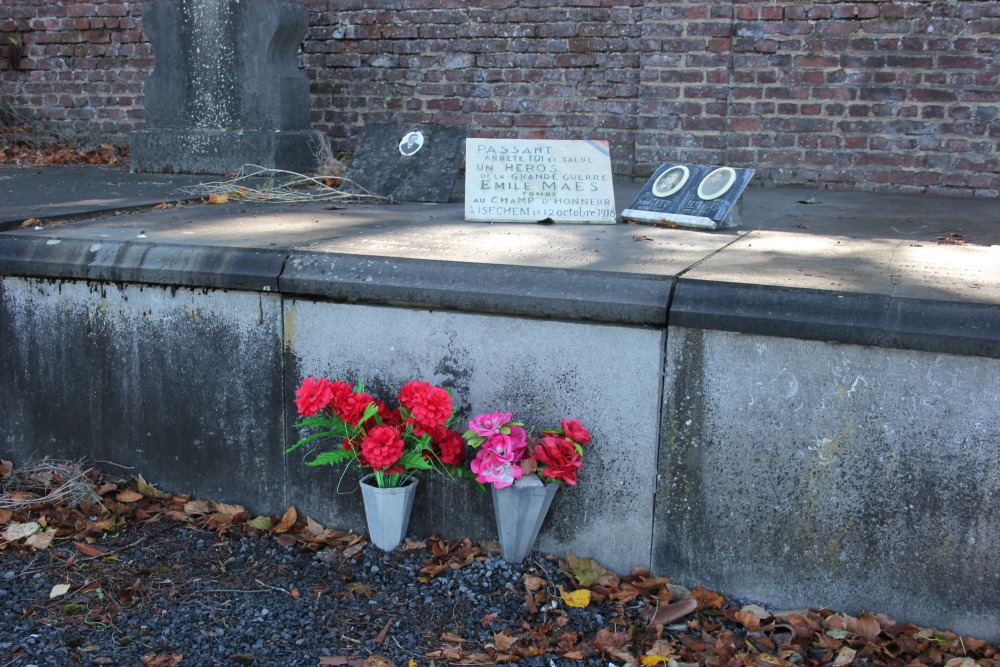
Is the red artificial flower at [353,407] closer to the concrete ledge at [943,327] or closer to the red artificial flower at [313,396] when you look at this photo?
the red artificial flower at [313,396]

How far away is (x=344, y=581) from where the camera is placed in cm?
248

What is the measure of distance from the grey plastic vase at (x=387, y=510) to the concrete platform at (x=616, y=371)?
4.0 inches

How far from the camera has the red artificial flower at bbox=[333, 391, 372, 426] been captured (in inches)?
97.4

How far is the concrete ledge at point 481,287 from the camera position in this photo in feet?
7.71

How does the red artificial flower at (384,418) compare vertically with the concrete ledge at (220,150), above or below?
below

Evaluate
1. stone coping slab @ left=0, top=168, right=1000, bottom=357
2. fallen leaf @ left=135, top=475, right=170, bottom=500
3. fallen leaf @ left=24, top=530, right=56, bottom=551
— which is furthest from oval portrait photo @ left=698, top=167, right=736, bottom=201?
fallen leaf @ left=24, top=530, right=56, bottom=551

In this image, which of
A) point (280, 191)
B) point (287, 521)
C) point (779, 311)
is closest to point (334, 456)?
point (287, 521)

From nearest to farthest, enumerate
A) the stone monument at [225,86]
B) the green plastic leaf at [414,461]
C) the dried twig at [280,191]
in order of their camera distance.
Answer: the green plastic leaf at [414,461] → the dried twig at [280,191] → the stone monument at [225,86]

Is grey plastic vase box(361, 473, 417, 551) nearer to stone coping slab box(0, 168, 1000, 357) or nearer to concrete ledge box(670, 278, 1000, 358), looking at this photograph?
stone coping slab box(0, 168, 1000, 357)

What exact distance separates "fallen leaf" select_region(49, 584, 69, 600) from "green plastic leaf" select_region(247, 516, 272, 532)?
53cm

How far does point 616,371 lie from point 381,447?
25.3 inches

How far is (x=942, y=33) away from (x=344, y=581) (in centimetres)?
473

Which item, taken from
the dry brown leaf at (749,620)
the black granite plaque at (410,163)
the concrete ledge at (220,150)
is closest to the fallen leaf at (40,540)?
the dry brown leaf at (749,620)

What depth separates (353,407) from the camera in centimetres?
248
